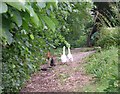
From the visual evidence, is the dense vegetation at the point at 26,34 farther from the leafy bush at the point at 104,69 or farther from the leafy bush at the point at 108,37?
the leafy bush at the point at 108,37

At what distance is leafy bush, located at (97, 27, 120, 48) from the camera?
6.51 m

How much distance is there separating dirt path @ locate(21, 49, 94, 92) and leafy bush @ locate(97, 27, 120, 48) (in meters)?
1.27

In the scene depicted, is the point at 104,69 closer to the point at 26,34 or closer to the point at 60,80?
the point at 60,80

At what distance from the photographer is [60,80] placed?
4691 mm

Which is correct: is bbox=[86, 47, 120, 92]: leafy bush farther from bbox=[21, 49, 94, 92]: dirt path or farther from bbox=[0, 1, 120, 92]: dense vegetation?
bbox=[0, 1, 120, 92]: dense vegetation

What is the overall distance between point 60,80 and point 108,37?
271 cm

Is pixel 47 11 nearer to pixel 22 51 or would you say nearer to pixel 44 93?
pixel 22 51

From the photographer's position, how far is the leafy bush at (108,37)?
6.51 meters

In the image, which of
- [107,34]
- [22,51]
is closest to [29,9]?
[22,51]

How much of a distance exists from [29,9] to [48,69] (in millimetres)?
4888

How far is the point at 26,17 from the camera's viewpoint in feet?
2.99

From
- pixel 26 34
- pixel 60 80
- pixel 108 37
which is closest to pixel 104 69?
pixel 60 80

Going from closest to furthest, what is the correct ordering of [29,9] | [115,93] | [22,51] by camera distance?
[29,9] < [22,51] < [115,93]

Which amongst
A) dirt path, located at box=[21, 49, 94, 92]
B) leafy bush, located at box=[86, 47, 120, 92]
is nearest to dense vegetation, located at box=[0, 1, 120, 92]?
dirt path, located at box=[21, 49, 94, 92]
